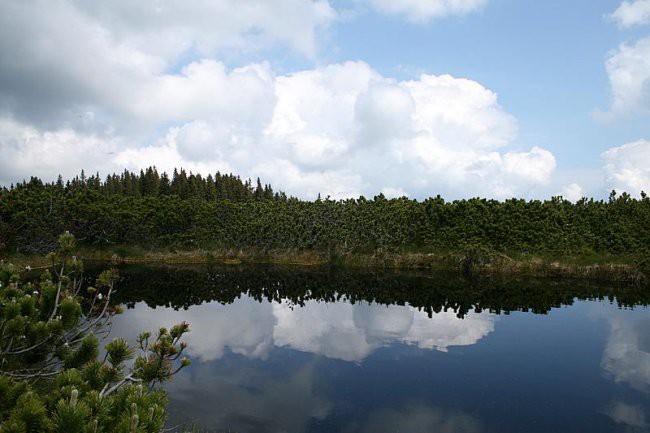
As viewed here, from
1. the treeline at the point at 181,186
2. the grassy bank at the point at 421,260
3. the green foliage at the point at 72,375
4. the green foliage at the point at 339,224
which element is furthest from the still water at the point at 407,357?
the treeline at the point at 181,186

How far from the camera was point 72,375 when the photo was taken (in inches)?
177

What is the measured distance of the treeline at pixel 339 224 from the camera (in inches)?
1695

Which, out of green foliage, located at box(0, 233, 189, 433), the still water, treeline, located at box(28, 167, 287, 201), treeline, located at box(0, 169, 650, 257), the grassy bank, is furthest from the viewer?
treeline, located at box(28, 167, 287, 201)

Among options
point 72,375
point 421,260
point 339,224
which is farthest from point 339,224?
point 72,375

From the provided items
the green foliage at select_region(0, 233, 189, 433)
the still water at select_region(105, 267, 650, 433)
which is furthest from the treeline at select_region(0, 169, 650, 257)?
the green foliage at select_region(0, 233, 189, 433)

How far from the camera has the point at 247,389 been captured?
14047 mm

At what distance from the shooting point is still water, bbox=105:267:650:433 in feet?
39.7

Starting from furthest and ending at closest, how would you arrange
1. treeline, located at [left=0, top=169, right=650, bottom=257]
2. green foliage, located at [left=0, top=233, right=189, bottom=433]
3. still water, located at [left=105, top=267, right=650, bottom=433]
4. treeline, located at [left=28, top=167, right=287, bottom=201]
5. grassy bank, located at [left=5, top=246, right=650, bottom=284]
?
treeline, located at [left=28, top=167, right=287, bottom=201] → treeline, located at [left=0, top=169, right=650, bottom=257] → grassy bank, located at [left=5, top=246, right=650, bottom=284] → still water, located at [left=105, top=267, right=650, bottom=433] → green foliage, located at [left=0, top=233, right=189, bottom=433]

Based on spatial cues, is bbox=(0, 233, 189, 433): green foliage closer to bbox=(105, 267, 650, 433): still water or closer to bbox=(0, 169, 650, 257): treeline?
bbox=(105, 267, 650, 433): still water

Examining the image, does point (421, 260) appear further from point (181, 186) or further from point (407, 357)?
point (181, 186)

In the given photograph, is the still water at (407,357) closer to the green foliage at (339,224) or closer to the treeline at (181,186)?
the green foliage at (339,224)

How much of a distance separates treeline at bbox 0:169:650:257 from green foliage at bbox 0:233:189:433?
111ft

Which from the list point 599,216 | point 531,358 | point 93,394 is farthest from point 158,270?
point 599,216

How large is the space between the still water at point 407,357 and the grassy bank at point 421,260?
17.3 feet
